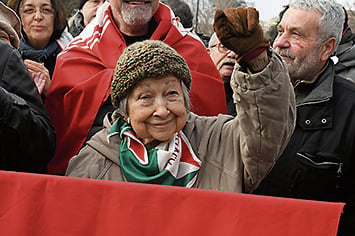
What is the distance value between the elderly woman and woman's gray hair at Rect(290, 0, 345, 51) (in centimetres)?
116

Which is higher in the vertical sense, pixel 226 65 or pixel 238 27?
pixel 238 27

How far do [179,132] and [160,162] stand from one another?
22cm

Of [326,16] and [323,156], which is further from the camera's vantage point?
[326,16]

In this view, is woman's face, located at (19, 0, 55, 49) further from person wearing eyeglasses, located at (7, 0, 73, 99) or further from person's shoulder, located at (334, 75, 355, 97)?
person's shoulder, located at (334, 75, 355, 97)

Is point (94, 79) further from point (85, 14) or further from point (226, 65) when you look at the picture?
point (85, 14)

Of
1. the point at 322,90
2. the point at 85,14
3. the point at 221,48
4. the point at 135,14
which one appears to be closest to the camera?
the point at 322,90

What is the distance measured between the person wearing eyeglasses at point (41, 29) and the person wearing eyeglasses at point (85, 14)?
55 centimetres

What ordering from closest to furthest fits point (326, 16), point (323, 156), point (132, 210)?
1. point (132, 210)
2. point (323, 156)
3. point (326, 16)

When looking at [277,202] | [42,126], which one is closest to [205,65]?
[42,126]

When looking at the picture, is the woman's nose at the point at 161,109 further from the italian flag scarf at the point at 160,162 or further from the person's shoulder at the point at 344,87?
the person's shoulder at the point at 344,87

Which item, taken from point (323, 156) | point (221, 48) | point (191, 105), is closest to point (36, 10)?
point (221, 48)

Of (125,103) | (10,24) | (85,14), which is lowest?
(125,103)

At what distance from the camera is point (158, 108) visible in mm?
2219

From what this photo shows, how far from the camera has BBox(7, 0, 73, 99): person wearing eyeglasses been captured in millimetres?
3881
